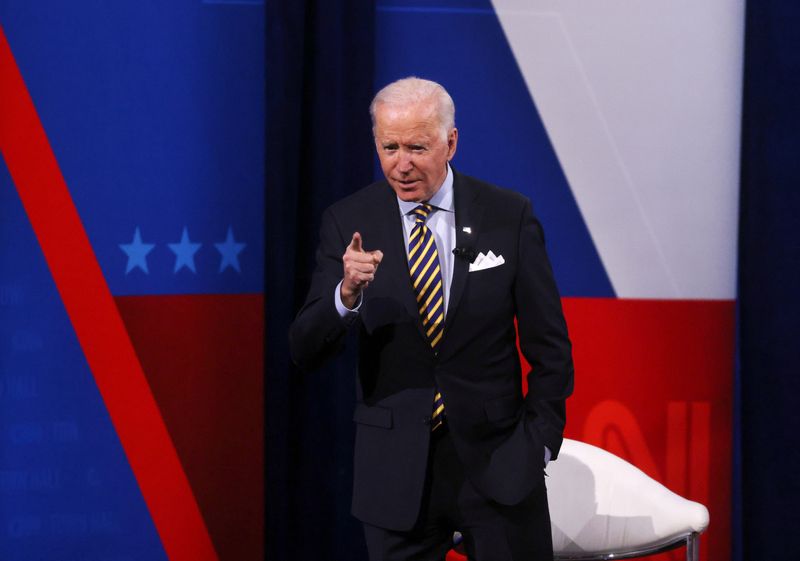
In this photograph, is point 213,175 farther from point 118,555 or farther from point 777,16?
point 777,16

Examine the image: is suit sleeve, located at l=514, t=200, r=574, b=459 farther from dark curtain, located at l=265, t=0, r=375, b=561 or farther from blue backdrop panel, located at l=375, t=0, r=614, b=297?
blue backdrop panel, located at l=375, t=0, r=614, b=297

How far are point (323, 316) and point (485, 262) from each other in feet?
1.08

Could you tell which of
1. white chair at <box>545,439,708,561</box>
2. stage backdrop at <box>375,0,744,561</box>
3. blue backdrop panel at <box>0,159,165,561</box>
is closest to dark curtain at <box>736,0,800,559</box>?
stage backdrop at <box>375,0,744,561</box>

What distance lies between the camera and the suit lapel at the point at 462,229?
5.91 feet

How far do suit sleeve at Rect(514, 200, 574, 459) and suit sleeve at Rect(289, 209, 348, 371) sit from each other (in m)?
0.36

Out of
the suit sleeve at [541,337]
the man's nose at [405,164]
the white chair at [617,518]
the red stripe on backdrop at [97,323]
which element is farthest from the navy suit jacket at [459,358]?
the red stripe on backdrop at [97,323]

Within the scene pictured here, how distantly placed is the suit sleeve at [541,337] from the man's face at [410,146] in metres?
0.22

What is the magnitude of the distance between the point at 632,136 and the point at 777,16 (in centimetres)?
58

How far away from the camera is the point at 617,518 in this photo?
8.42 feet

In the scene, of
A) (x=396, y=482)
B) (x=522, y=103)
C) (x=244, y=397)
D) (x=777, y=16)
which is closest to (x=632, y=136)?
(x=522, y=103)

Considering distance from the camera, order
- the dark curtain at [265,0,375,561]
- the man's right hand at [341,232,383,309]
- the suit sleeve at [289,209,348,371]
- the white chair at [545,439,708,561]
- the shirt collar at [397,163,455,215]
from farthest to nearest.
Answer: the dark curtain at [265,0,375,561], the white chair at [545,439,708,561], the shirt collar at [397,163,455,215], the suit sleeve at [289,209,348,371], the man's right hand at [341,232,383,309]

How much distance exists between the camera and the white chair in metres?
2.54

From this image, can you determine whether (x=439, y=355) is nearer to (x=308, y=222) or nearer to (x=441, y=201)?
(x=441, y=201)

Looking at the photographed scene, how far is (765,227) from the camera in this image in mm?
3059
